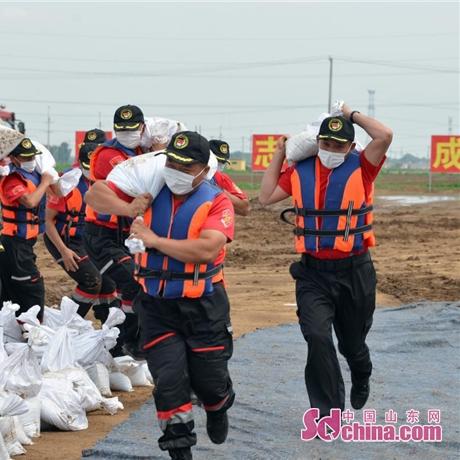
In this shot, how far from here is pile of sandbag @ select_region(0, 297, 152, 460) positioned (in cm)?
670

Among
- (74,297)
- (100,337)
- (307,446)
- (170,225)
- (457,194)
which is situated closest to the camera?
(170,225)

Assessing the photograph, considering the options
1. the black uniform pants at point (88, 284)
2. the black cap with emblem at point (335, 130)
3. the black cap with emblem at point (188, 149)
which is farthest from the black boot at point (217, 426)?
the black uniform pants at point (88, 284)

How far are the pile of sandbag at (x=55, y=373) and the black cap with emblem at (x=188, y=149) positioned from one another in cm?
160

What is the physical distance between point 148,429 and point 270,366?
218 cm

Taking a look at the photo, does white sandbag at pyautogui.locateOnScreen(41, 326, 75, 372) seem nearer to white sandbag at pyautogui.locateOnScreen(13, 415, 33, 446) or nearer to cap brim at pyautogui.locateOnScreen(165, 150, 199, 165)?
white sandbag at pyautogui.locateOnScreen(13, 415, 33, 446)

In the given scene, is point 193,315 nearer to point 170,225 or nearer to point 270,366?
point 170,225

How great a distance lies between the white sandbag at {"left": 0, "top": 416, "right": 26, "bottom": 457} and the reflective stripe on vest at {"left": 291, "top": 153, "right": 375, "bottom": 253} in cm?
215

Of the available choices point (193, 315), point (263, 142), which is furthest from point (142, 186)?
point (263, 142)

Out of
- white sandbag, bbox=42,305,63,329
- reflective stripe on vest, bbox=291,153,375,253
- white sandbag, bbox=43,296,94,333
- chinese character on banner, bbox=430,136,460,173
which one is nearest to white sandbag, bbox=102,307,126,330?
white sandbag, bbox=43,296,94,333

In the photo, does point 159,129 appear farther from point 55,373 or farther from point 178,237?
point 178,237

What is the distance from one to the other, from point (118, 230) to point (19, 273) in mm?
907

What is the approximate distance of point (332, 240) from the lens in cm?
719

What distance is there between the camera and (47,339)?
7.66 m

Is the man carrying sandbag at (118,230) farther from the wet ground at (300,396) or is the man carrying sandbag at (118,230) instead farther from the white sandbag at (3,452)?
the white sandbag at (3,452)
